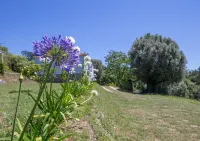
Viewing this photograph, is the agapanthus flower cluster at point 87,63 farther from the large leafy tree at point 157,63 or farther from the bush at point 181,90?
the bush at point 181,90

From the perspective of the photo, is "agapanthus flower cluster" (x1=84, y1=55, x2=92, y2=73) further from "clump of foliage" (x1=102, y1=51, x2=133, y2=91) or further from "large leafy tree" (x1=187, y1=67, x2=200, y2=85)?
"large leafy tree" (x1=187, y1=67, x2=200, y2=85)

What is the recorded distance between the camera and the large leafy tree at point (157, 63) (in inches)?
964

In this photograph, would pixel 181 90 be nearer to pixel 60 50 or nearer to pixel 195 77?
pixel 195 77

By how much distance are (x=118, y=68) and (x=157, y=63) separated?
24.5 ft

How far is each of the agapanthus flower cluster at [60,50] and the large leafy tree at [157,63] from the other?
913 inches

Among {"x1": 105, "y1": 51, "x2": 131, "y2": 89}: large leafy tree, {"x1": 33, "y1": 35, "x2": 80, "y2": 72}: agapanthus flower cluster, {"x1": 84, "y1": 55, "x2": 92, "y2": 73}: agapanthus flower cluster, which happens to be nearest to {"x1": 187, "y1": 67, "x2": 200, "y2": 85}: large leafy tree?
{"x1": 105, "y1": 51, "x2": 131, "y2": 89}: large leafy tree

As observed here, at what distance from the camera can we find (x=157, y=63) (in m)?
24.6

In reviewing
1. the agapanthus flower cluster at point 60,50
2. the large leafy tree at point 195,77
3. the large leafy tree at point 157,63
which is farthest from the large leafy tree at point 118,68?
the agapanthus flower cluster at point 60,50

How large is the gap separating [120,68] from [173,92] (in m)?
7.48

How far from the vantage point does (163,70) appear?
24375mm

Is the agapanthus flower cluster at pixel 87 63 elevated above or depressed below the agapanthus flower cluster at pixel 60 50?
above

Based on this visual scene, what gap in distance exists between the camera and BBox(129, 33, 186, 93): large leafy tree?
80.3 feet

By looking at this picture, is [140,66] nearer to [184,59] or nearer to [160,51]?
[160,51]

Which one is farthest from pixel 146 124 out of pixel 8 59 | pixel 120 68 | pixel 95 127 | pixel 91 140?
pixel 120 68
